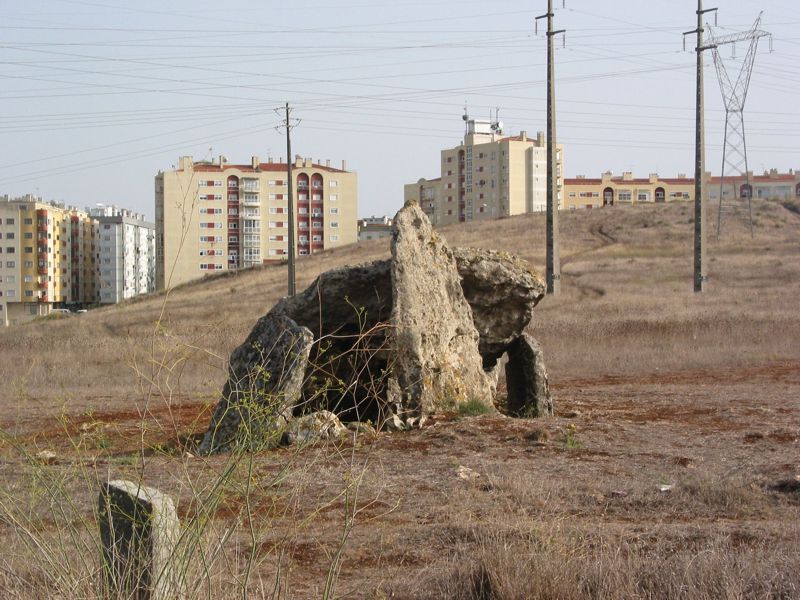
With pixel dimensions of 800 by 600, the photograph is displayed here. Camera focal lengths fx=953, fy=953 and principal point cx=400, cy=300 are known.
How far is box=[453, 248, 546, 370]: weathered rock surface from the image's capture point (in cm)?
1448

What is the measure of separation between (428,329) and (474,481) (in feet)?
13.5

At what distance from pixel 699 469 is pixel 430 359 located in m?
4.29

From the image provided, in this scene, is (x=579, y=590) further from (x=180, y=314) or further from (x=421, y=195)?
(x=421, y=195)

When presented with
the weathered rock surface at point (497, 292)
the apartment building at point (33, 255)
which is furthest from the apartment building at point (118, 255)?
the weathered rock surface at point (497, 292)

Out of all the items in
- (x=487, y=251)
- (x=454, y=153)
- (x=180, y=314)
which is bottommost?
(x=180, y=314)

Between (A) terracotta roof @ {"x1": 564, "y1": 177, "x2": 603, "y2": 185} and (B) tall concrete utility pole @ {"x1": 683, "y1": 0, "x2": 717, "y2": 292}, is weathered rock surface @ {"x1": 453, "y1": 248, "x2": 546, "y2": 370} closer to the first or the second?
(B) tall concrete utility pole @ {"x1": 683, "y1": 0, "x2": 717, "y2": 292}

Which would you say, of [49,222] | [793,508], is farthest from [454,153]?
[793,508]

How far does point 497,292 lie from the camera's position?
1455 centimetres

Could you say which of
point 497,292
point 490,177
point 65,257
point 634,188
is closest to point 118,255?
point 65,257

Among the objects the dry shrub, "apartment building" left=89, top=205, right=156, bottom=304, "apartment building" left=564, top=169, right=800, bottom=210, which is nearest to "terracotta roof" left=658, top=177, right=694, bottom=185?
"apartment building" left=564, top=169, right=800, bottom=210

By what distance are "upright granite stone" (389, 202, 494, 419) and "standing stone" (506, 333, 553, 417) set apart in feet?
1.21

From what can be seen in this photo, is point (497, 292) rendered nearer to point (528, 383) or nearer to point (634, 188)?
point (528, 383)

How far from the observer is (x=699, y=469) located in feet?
30.5

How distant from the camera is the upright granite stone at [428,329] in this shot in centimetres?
1230
